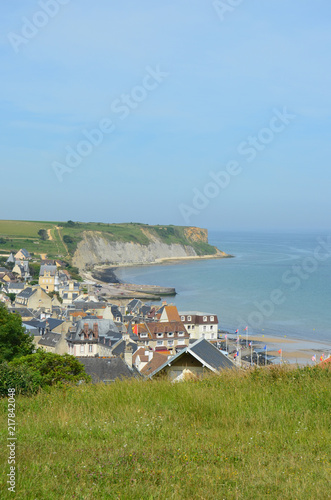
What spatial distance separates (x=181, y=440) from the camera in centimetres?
483

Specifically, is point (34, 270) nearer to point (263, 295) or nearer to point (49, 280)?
point (49, 280)

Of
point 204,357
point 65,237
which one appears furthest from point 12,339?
point 65,237

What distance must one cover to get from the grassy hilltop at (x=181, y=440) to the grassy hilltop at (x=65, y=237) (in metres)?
121

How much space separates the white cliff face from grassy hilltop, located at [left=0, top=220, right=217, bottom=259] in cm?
227

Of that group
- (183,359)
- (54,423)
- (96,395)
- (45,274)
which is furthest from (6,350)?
(45,274)

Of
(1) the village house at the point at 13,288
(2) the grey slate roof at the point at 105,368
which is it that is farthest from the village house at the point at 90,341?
(1) the village house at the point at 13,288

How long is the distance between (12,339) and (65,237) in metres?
133

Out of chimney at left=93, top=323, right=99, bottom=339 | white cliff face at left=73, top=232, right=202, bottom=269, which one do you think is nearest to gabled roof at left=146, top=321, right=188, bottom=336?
chimney at left=93, top=323, right=99, bottom=339

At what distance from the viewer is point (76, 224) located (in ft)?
599

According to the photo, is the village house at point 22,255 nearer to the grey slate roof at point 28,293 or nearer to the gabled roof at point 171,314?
the grey slate roof at point 28,293

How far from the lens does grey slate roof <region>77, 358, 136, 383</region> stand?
2003 centimetres

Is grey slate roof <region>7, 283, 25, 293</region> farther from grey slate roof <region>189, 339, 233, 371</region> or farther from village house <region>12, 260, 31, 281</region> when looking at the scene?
grey slate roof <region>189, 339, 233, 371</region>

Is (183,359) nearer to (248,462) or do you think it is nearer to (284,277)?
(248,462)

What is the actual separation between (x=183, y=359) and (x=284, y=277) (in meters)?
92.0
